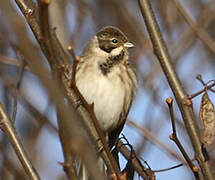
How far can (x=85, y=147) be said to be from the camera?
1.33 metres

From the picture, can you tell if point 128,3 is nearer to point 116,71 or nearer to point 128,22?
point 128,22

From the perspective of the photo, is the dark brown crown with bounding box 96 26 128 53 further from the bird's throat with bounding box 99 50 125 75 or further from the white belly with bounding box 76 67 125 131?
the white belly with bounding box 76 67 125 131

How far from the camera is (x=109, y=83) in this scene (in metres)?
3.84

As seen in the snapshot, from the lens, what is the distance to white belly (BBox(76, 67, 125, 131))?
380 centimetres

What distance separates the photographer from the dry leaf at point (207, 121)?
7.80 ft

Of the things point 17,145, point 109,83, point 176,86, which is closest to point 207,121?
point 176,86

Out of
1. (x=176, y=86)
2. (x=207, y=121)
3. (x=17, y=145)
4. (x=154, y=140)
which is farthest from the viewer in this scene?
(x=154, y=140)

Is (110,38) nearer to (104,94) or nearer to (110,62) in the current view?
(110,62)

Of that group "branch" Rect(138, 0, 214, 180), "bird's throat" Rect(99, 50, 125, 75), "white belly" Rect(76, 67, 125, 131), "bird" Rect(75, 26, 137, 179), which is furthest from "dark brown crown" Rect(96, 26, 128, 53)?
"branch" Rect(138, 0, 214, 180)

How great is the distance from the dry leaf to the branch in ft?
0.50

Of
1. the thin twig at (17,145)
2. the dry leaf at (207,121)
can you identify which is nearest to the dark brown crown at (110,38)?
the dry leaf at (207,121)

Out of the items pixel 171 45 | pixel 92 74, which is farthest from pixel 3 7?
pixel 171 45

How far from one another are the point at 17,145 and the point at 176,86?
0.95 meters

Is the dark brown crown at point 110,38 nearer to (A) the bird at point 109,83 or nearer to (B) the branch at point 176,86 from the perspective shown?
(A) the bird at point 109,83
